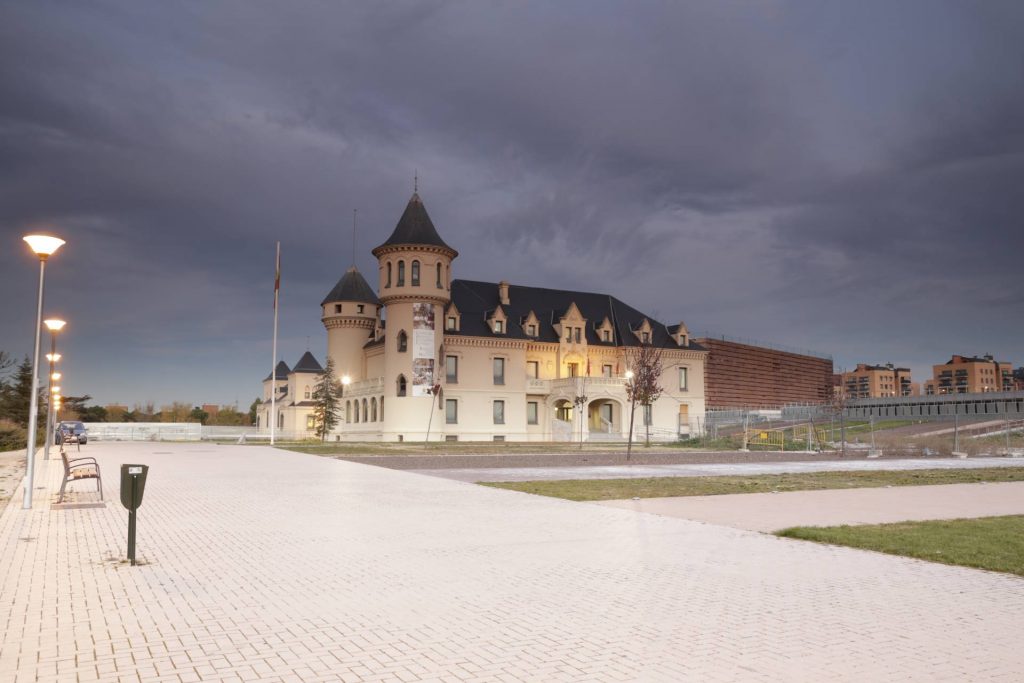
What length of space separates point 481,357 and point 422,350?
21.1ft

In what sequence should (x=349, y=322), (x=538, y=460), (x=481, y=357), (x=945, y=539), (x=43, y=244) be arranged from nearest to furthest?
(x=945, y=539) → (x=43, y=244) → (x=538, y=460) → (x=481, y=357) → (x=349, y=322)

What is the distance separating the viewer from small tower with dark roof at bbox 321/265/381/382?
70.9 m

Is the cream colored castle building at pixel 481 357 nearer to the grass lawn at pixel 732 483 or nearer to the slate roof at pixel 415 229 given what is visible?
the slate roof at pixel 415 229

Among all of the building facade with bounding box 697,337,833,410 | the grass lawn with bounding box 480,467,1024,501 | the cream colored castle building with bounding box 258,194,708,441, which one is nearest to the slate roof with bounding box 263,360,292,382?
the cream colored castle building with bounding box 258,194,708,441

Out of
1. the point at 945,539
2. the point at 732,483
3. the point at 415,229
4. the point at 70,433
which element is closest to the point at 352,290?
the point at 415,229

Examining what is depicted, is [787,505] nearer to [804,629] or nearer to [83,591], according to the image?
[804,629]

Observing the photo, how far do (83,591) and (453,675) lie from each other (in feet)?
15.7

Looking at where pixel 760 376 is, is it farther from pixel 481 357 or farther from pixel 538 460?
pixel 538 460

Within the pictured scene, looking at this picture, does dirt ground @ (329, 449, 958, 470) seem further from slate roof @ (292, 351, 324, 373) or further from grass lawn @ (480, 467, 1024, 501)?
slate roof @ (292, 351, 324, 373)

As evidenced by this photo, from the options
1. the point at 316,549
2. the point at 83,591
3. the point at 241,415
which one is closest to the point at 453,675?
the point at 83,591

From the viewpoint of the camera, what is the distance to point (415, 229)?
62094 millimetres

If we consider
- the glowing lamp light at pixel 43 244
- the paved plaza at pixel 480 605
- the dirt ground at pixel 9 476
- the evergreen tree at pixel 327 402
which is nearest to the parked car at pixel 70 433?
the dirt ground at pixel 9 476

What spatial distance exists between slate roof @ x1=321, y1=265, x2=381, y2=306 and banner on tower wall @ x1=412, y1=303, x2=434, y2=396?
11879 mm

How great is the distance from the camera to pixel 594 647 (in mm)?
6199
